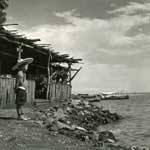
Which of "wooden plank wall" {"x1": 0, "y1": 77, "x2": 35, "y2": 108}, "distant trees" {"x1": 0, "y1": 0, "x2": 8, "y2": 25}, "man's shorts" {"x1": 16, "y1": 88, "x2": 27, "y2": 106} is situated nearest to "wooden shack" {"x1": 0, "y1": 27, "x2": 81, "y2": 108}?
"wooden plank wall" {"x1": 0, "y1": 77, "x2": 35, "y2": 108}

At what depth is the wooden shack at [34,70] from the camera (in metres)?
18.0

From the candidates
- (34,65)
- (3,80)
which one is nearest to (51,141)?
(3,80)

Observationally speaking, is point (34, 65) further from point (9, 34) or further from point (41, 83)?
point (9, 34)

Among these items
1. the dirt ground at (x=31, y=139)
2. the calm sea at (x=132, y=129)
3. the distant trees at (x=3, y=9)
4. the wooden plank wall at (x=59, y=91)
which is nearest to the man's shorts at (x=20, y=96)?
the dirt ground at (x=31, y=139)

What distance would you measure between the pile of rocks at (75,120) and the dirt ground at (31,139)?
900 mm

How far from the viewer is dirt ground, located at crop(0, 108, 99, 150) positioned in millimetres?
9344

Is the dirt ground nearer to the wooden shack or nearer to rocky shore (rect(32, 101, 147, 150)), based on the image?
rocky shore (rect(32, 101, 147, 150))

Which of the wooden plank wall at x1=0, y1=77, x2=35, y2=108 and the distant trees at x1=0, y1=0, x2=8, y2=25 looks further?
the distant trees at x1=0, y1=0, x2=8, y2=25

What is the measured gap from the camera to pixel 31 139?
10.2 meters

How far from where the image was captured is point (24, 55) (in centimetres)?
2427

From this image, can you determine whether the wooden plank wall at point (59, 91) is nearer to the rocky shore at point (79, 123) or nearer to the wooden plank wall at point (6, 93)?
the rocky shore at point (79, 123)

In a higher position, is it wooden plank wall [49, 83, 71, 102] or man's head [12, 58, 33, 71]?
man's head [12, 58, 33, 71]

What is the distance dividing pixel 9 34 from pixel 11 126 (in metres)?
7.49

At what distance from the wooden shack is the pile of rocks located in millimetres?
1548
